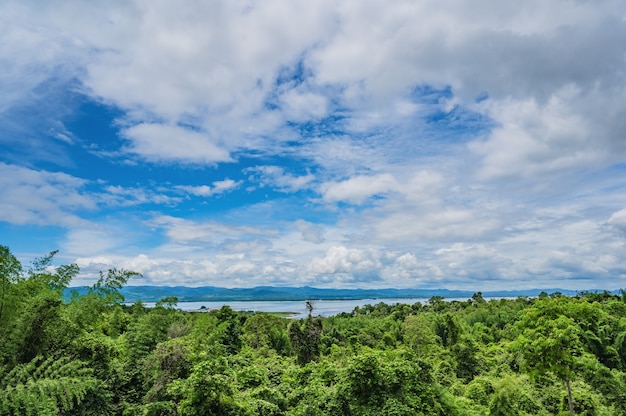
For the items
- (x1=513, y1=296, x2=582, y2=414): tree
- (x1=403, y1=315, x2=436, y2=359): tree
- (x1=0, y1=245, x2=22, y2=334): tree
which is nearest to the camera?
(x1=0, y1=245, x2=22, y2=334): tree

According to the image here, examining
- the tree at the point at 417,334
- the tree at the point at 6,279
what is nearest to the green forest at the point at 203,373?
the tree at the point at 6,279

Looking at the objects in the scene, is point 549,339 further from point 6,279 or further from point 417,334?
point 417,334

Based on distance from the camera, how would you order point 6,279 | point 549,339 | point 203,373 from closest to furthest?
point 6,279, point 203,373, point 549,339

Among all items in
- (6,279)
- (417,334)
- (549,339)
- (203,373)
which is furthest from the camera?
(417,334)

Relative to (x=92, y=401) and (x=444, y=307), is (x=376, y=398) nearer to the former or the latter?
(x=92, y=401)

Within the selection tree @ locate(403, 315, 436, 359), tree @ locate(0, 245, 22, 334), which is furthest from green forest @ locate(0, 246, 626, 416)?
tree @ locate(403, 315, 436, 359)

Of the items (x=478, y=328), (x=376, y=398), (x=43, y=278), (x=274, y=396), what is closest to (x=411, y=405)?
(x=376, y=398)

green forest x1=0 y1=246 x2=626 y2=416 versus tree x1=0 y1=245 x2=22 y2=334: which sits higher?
tree x1=0 y1=245 x2=22 y2=334

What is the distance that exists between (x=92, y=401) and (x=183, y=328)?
37.7 ft

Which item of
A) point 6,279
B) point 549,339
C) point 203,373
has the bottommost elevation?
point 203,373

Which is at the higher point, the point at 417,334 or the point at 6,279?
the point at 6,279

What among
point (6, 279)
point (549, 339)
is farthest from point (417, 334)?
point (6, 279)

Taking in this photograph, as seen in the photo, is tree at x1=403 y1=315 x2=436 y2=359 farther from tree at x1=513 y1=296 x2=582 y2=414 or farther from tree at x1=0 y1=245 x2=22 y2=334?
tree at x1=0 y1=245 x2=22 y2=334

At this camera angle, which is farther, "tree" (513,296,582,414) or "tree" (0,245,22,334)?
"tree" (513,296,582,414)
